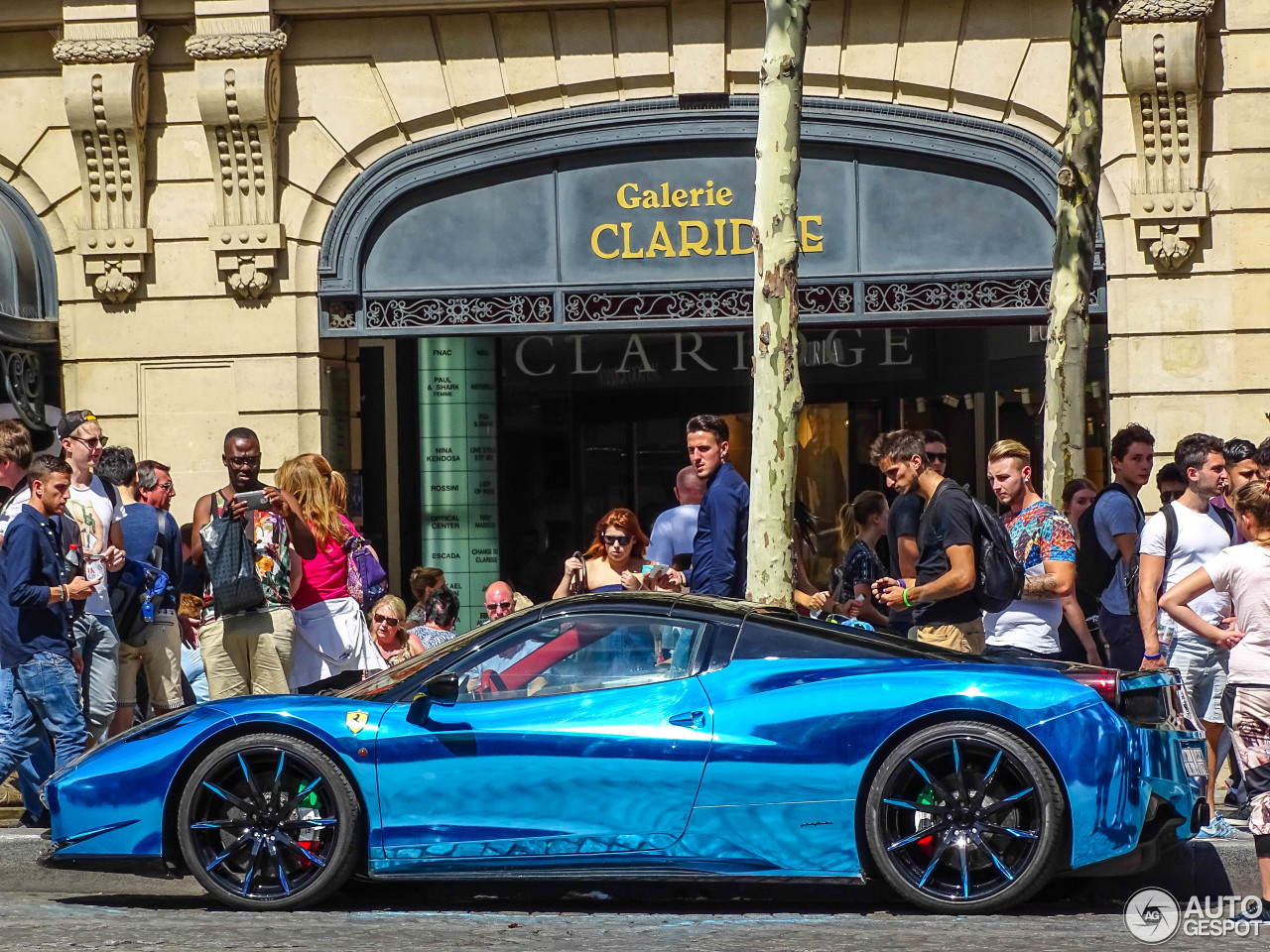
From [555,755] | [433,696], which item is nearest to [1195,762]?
[555,755]

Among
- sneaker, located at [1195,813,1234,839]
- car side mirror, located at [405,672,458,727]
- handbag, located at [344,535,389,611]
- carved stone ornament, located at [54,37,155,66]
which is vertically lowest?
sneaker, located at [1195,813,1234,839]

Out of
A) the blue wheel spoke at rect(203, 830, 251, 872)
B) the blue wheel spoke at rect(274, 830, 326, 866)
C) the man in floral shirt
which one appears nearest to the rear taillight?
the man in floral shirt

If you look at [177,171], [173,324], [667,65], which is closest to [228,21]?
[177,171]

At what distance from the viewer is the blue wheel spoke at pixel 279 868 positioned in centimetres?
620

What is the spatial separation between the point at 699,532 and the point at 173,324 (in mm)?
5206

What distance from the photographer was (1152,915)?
19.5ft

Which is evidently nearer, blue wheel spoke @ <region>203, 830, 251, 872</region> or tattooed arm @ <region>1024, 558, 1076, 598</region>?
blue wheel spoke @ <region>203, 830, 251, 872</region>

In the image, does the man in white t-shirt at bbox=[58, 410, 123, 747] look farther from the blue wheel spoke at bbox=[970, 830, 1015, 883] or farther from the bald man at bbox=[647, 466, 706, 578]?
the blue wheel spoke at bbox=[970, 830, 1015, 883]

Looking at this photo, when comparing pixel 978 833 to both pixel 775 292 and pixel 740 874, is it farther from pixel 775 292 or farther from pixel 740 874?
pixel 775 292

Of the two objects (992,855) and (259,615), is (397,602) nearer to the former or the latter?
(259,615)

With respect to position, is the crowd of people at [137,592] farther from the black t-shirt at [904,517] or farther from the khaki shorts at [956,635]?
the khaki shorts at [956,635]

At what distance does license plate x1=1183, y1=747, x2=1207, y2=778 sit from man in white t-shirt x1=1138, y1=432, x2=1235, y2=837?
168 centimetres

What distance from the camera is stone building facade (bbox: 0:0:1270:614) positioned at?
11.6 metres

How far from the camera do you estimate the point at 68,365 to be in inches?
Answer: 481
